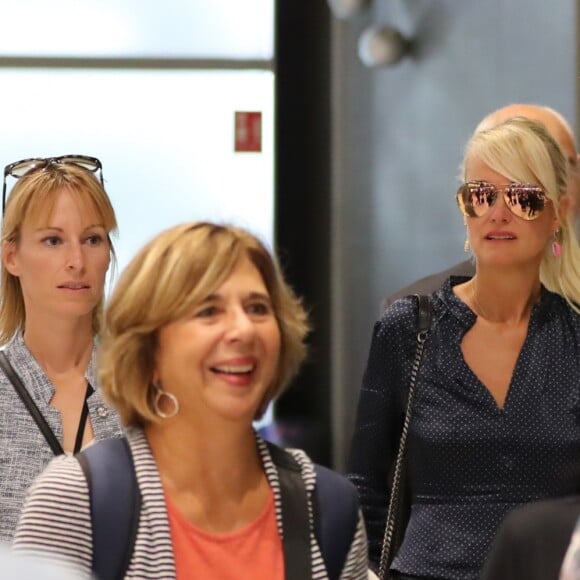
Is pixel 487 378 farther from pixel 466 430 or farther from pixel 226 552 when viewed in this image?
pixel 226 552

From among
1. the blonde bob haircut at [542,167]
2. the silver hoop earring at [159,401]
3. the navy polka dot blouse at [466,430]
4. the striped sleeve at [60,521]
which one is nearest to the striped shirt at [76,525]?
the striped sleeve at [60,521]

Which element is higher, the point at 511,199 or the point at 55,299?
the point at 511,199

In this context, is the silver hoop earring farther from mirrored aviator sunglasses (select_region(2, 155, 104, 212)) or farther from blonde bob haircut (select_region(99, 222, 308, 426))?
mirrored aviator sunglasses (select_region(2, 155, 104, 212))

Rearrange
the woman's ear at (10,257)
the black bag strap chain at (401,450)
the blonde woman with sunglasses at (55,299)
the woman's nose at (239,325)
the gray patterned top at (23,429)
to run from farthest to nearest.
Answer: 1. the woman's ear at (10,257)
2. the black bag strap chain at (401,450)
3. the blonde woman with sunglasses at (55,299)
4. the gray patterned top at (23,429)
5. the woman's nose at (239,325)

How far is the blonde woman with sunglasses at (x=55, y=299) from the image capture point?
3877 mm

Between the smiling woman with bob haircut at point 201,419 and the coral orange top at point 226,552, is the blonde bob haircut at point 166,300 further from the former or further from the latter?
the coral orange top at point 226,552

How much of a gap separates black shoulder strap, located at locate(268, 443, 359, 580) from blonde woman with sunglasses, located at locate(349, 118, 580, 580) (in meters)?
0.90

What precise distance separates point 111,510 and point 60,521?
9cm

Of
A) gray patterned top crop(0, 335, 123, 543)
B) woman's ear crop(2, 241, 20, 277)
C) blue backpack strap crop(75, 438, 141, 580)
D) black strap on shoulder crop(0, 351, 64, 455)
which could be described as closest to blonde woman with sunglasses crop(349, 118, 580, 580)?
gray patterned top crop(0, 335, 123, 543)

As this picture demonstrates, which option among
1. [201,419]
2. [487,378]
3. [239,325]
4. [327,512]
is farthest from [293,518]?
[487,378]

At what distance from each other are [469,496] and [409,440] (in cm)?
19

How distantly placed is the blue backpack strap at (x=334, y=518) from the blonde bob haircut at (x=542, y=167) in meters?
1.24

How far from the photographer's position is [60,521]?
112 inches

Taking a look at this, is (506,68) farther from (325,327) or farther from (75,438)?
(75,438)
